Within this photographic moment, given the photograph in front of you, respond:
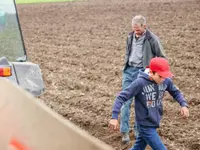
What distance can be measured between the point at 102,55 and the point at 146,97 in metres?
7.65

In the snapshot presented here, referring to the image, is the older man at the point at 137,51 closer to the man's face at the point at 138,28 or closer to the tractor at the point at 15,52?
the man's face at the point at 138,28

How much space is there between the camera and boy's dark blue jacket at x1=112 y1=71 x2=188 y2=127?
188 inches

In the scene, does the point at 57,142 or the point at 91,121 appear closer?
the point at 57,142

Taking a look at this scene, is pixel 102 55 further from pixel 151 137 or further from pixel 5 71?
pixel 5 71

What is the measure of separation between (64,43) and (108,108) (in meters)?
7.65

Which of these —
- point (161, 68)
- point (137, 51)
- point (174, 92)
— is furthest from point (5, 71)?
point (137, 51)

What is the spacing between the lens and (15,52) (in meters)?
5.21

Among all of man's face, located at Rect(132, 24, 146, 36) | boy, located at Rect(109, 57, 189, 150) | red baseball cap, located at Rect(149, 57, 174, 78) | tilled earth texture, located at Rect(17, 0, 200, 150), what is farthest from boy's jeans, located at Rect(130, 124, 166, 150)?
man's face, located at Rect(132, 24, 146, 36)

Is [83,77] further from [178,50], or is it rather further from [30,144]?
[30,144]

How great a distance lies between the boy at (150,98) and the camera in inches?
184

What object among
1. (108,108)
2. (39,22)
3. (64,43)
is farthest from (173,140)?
(39,22)

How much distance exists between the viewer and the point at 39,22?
67.2 feet

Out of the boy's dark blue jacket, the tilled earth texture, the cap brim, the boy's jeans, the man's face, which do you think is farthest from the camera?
the tilled earth texture

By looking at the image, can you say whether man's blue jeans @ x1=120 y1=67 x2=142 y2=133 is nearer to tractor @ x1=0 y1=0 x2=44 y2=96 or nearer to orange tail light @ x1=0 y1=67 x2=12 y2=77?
tractor @ x1=0 y1=0 x2=44 y2=96
